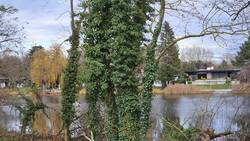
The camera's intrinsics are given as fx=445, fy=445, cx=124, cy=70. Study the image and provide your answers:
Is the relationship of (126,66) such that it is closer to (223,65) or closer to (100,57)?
(100,57)

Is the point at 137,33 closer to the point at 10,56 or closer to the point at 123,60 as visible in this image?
the point at 123,60

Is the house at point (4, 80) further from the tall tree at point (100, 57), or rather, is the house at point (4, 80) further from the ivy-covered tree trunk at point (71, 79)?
the tall tree at point (100, 57)

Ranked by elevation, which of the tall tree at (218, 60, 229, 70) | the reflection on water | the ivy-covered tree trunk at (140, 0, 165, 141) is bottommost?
the reflection on water

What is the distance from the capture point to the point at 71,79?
21.4 m

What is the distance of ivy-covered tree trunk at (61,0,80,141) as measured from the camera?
2128 centimetres

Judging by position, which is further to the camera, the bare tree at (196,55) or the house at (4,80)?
the bare tree at (196,55)

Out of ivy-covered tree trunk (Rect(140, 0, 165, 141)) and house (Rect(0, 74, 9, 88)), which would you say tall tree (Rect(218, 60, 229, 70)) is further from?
ivy-covered tree trunk (Rect(140, 0, 165, 141))

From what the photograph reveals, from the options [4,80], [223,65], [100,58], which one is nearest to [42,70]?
[4,80]

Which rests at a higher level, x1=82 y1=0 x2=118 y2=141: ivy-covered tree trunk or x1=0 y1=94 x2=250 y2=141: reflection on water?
x1=82 y1=0 x2=118 y2=141: ivy-covered tree trunk

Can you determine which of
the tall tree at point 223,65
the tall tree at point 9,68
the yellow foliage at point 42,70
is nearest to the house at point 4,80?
the tall tree at point 9,68

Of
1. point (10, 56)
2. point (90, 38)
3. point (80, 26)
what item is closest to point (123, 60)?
point (90, 38)

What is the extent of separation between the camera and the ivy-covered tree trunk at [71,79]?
69.8ft

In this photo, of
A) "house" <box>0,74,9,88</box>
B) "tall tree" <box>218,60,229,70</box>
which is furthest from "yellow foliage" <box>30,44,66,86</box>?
"tall tree" <box>218,60,229,70</box>

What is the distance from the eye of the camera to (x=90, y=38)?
62.2 feet
